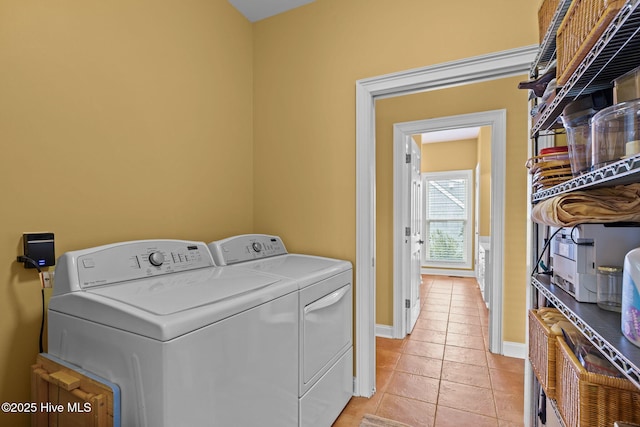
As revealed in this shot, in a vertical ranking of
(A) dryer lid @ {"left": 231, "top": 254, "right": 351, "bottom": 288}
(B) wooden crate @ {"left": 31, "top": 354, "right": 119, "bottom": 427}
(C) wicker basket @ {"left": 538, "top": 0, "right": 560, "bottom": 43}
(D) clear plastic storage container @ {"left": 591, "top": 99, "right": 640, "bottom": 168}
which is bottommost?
(B) wooden crate @ {"left": 31, "top": 354, "right": 119, "bottom": 427}

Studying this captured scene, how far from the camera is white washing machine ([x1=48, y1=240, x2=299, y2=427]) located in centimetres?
86

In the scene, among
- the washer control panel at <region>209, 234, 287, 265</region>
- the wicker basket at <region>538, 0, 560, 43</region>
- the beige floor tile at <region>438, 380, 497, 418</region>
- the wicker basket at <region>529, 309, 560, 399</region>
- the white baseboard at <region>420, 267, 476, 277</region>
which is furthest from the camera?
the white baseboard at <region>420, 267, 476, 277</region>

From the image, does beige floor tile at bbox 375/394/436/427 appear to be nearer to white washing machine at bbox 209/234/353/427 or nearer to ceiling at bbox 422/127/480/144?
white washing machine at bbox 209/234/353/427

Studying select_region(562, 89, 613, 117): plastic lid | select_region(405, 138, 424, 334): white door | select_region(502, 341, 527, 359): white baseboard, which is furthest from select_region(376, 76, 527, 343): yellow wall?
select_region(562, 89, 613, 117): plastic lid

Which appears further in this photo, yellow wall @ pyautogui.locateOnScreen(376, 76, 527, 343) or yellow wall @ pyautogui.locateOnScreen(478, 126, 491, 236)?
yellow wall @ pyautogui.locateOnScreen(478, 126, 491, 236)

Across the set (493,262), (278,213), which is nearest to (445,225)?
(493,262)

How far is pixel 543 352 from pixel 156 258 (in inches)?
62.7

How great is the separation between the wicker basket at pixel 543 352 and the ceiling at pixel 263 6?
2.33 m

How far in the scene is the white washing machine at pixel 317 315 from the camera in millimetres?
1454

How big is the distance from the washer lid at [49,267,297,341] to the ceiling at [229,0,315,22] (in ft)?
6.33

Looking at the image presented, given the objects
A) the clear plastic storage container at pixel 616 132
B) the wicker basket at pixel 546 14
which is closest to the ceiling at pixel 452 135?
the wicker basket at pixel 546 14

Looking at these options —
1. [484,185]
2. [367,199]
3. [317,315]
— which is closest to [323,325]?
[317,315]

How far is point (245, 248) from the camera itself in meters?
1.85

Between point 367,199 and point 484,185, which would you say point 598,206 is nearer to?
point 367,199
